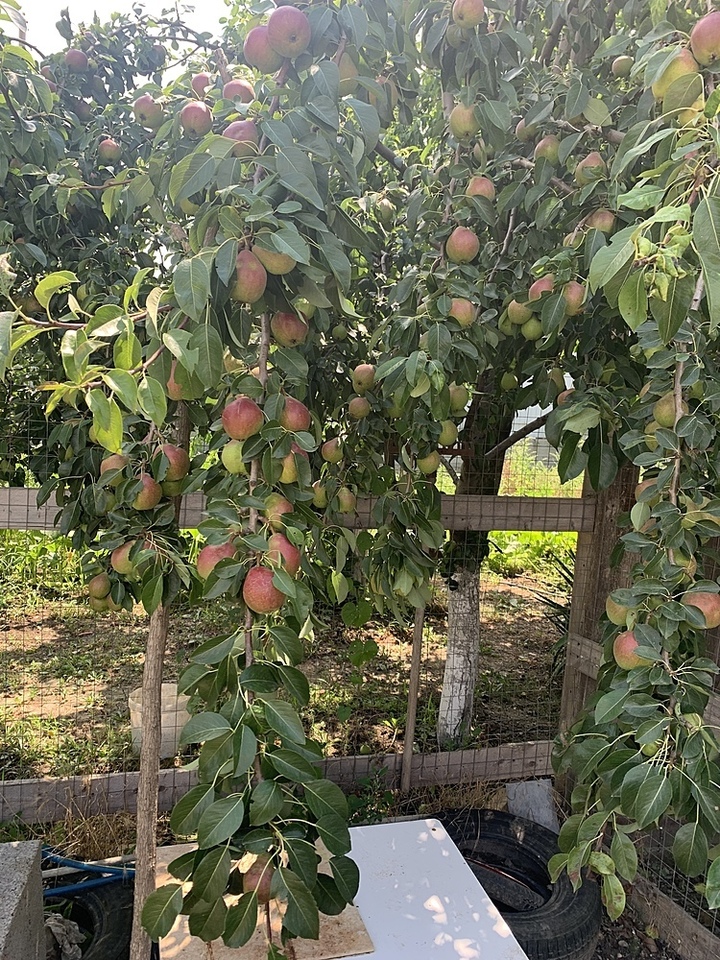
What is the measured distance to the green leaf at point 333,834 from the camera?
93 cm

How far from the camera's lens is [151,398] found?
0.86 metres

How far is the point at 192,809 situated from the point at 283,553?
369 millimetres

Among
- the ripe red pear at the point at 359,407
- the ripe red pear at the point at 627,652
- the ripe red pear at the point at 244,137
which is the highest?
the ripe red pear at the point at 244,137

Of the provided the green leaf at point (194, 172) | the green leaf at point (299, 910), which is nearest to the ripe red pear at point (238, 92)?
the green leaf at point (194, 172)

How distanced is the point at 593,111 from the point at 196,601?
1337mm

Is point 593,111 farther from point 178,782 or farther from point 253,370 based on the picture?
point 178,782

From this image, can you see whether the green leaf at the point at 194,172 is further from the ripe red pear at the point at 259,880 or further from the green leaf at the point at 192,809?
the ripe red pear at the point at 259,880

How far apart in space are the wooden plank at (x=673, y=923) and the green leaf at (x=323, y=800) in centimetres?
180

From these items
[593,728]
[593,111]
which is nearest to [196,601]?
[593,728]

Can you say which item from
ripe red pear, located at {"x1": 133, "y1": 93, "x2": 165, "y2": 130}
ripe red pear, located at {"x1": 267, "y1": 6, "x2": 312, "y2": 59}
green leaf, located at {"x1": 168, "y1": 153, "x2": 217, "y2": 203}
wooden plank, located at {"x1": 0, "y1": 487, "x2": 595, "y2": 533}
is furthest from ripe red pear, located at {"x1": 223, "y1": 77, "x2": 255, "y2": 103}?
wooden plank, located at {"x1": 0, "y1": 487, "x2": 595, "y2": 533}

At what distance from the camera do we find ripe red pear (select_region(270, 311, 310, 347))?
119 centimetres

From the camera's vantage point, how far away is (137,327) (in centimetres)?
150

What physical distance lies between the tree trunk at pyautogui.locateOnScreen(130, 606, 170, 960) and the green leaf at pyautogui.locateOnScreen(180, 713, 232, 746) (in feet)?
2.02

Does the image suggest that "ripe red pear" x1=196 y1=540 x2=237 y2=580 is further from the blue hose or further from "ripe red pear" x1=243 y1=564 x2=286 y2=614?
the blue hose
